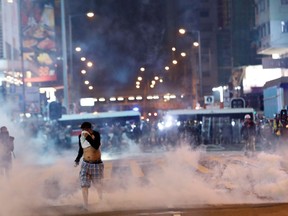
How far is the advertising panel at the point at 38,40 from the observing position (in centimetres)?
4975

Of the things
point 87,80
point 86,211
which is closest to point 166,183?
point 86,211

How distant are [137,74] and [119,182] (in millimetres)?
56358

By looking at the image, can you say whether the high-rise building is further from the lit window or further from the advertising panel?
the advertising panel

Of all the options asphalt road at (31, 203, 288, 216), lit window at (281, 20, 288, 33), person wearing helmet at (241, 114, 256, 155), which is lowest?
asphalt road at (31, 203, 288, 216)

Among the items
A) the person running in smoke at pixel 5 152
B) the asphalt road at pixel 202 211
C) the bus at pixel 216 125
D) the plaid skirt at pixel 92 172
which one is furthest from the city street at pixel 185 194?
the bus at pixel 216 125

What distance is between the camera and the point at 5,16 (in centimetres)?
4350

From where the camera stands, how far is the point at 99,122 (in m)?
31.5

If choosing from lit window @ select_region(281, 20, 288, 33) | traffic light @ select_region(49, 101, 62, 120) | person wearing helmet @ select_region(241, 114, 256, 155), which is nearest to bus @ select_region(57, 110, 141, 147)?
traffic light @ select_region(49, 101, 62, 120)

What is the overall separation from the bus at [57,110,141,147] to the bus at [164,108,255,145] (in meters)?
2.81

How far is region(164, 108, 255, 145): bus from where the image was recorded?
1169 inches

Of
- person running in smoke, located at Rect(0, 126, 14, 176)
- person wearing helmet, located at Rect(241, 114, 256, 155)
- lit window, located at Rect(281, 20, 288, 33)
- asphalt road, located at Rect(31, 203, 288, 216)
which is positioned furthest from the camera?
lit window, located at Rect(281, 20, 288, 33)

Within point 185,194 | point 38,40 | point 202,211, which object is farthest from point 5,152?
point 38,40

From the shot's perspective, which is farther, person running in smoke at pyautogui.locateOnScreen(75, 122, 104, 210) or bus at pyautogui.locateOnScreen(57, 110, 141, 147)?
bus at pyautogui.locateOnScreen(57, 110, 141, 147)

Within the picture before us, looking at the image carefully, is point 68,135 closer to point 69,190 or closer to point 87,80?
point 69,190
